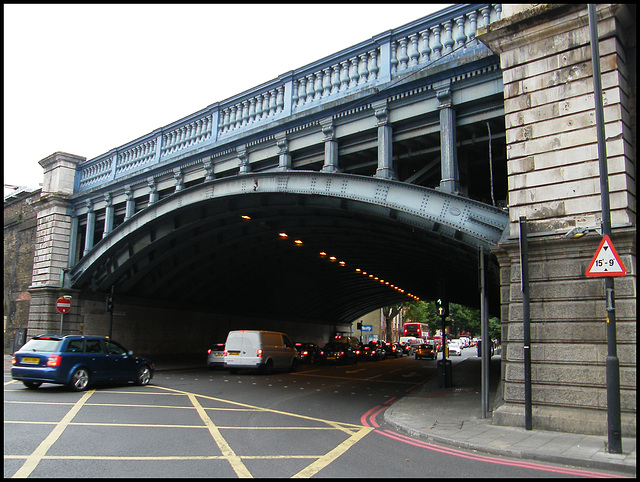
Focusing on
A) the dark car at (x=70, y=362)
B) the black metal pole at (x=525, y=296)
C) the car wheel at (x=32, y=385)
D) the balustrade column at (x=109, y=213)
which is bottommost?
the car wheel at (x=32, y=385)

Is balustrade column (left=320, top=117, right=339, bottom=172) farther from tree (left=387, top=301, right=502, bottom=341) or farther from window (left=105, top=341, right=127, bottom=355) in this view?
tree (left=387, top=301, right=502, bottom=341)

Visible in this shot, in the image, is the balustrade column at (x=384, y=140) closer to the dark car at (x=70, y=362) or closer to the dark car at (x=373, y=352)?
the dark car at (x=70, y=362)

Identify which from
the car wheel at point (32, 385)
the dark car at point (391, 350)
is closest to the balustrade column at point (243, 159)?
the car wheel at point (32, 385)

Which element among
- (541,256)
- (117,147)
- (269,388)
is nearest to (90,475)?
(541,256)

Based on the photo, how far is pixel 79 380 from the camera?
12945 mm

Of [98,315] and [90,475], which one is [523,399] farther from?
[98,315]

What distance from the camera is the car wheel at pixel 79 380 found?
12734 mm

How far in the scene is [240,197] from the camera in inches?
678

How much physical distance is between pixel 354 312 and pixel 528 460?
4480 cm

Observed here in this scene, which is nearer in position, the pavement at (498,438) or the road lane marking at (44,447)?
the road lane marking at (44,447)

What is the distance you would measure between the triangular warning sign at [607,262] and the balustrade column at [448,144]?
4.33 meters

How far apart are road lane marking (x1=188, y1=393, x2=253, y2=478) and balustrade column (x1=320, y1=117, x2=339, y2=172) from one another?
727 centimetres

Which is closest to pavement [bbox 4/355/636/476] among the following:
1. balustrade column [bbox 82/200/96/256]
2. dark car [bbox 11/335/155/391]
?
dark car [bbox 11/335/155/391]

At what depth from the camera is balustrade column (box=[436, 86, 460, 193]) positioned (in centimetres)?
1146
